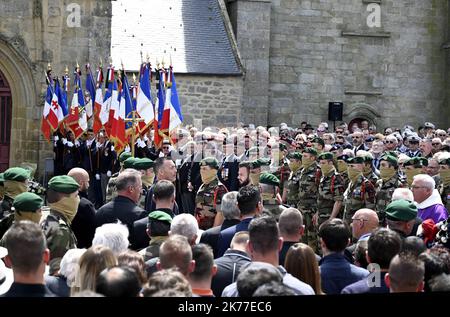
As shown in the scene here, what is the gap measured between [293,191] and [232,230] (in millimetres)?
6743

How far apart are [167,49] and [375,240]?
1961 cm

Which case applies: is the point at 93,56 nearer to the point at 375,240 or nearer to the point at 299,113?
the point at 299,113

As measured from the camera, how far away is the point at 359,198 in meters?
13.2

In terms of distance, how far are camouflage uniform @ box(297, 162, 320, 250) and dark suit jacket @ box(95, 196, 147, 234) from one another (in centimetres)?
540

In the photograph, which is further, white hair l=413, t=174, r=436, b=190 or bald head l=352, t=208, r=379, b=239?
white hair l=413, t=174, r=436, b=190

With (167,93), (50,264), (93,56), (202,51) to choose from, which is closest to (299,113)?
(202,51)

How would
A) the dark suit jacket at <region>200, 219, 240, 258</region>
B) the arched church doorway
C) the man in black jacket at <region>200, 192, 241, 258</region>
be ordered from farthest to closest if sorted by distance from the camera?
the arched church doorway
the man in black jacket at <region>200, 192, 241, 258</region>
the dark suit jacket at <region>200, 219, 240, 258</region>

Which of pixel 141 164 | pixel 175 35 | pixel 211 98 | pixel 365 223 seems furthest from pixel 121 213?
pixel 175 35

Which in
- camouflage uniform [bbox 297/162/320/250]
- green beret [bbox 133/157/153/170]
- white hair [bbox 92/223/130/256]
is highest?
green beret [bbox 133/157/153/170]

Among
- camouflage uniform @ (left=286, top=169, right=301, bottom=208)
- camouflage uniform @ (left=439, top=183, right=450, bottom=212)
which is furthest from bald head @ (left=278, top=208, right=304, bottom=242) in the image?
camouflage uniform @ (left=286, top=169, right=301, bottom=208)

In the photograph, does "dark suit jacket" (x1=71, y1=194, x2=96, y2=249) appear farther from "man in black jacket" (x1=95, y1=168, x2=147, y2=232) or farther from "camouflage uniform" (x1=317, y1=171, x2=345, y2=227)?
"camouflage uniform" (x1=317, y1=171, x2=345, y2=227)

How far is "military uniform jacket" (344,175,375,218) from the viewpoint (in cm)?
1317

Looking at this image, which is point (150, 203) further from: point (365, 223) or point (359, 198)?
point (365, 223)

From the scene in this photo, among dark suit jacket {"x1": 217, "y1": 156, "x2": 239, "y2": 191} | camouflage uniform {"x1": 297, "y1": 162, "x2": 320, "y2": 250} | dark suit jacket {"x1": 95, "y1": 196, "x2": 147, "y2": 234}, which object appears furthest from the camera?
dark suit jacket {"x1": 217, "y1": 156, "x2": 239, "y2": 191}
